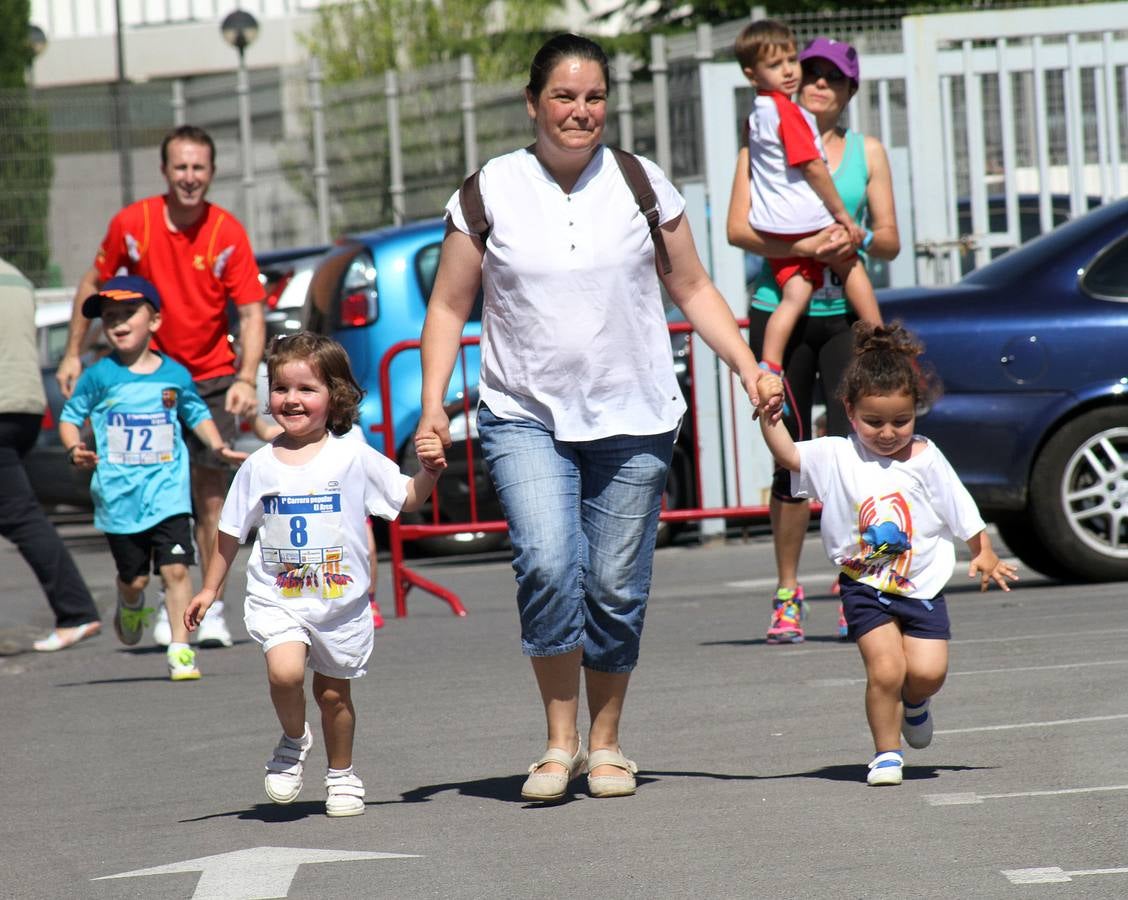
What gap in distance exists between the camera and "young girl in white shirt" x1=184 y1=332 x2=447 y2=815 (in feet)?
17.5

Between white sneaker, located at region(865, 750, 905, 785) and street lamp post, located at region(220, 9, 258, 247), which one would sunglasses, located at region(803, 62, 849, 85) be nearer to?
white sneaker, located at region(865, 750, 905, 785)

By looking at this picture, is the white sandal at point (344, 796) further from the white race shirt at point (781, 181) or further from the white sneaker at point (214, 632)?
the white sneaker at point (214, 632)

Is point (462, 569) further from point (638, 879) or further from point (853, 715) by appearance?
point (638, 879)

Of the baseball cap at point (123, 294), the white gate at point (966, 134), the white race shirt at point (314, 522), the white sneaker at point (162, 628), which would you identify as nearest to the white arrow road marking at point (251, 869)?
the white race shirt at point (314, 522)

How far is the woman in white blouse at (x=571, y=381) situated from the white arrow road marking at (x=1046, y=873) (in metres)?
1.30

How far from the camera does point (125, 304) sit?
8.40 meters

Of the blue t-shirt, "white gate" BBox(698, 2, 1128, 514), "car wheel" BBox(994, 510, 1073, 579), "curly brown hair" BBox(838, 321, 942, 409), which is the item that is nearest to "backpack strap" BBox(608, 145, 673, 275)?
"curly brown hair" BBox(838, 321, 942, 409)

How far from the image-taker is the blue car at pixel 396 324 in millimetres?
11922

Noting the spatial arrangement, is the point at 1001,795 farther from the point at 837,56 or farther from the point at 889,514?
the point at 837,56

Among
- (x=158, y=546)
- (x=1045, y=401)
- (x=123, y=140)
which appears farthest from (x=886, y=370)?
(x=123, y=140)

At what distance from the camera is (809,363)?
25.9ft

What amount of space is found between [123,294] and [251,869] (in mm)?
4027

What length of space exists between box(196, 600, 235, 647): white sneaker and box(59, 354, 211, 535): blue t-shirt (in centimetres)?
82

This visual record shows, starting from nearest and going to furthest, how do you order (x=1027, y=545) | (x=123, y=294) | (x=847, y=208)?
(x=847, y=208), (x=123, y=294), (x=1027, y=545)
